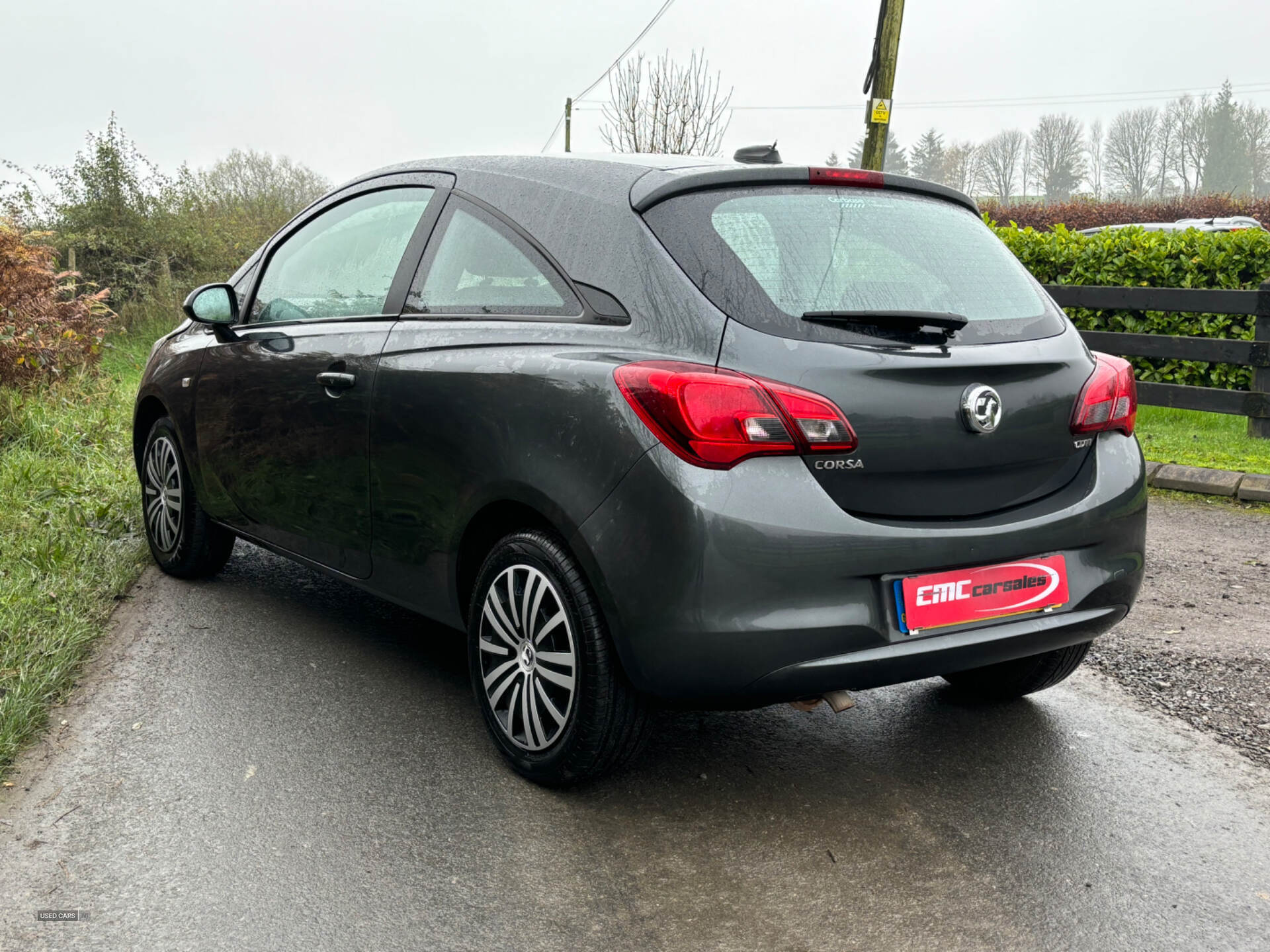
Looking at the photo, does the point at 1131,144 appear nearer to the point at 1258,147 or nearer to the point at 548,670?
the point at 1258,147

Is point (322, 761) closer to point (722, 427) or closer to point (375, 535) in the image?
point (375, 535)

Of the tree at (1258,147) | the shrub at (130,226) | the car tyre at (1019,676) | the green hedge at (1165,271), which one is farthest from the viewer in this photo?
the tree at (1258,147)

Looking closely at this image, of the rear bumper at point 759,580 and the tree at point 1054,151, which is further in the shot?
the tree at point 1054,151

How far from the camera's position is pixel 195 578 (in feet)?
17.8

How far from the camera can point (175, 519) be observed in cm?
533

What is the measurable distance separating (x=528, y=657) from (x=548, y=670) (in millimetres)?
96

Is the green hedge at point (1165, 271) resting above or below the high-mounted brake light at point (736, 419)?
below

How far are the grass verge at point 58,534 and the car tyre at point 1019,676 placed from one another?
9.75 ft

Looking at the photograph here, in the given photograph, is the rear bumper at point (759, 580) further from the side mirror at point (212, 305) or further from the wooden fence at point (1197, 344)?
the wooden fence at point (1197, 344)

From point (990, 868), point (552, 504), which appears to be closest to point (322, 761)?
point (552, 504)

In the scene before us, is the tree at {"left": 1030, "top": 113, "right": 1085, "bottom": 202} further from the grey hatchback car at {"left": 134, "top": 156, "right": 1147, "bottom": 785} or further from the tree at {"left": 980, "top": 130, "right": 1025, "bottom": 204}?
Result: the grey hatchback car at {"left": 134, "top": 156, "right": 1147, "bottom": 785}

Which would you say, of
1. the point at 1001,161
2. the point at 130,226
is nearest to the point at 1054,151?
the point at 1001,161

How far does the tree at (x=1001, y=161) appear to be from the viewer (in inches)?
4205

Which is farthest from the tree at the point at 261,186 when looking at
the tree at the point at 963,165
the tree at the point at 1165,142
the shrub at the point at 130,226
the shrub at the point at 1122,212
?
the tree at the point at 1165,142
